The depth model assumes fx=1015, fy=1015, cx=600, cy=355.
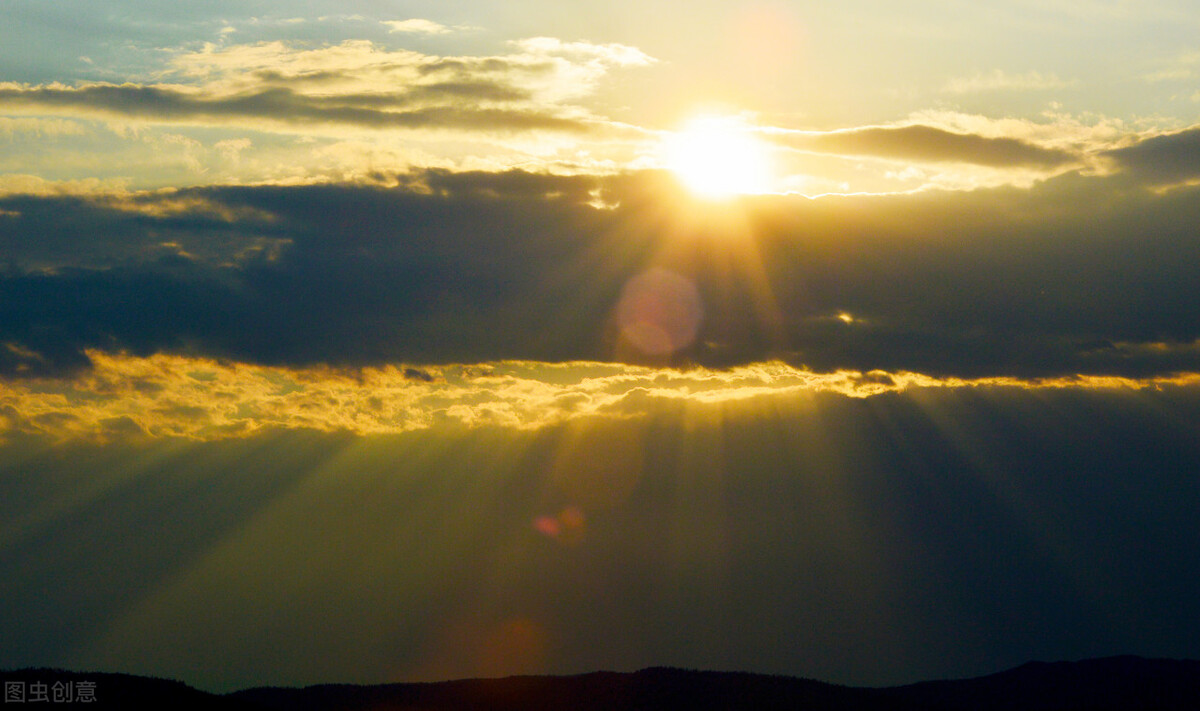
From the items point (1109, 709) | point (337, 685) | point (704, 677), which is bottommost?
point (1109, 709)

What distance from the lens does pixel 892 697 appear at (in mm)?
140750

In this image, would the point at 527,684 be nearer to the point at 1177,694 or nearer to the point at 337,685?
the point at 337,685

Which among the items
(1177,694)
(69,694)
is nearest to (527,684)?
(69,694)

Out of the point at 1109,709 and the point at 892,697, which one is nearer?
the point at 892,697

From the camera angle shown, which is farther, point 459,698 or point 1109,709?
point 1109,709

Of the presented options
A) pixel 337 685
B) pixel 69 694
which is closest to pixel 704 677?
pixel 337 685

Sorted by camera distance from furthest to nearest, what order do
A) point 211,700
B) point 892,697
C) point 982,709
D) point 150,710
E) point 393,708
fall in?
1. point 982,709
2. point 892,697
3. point 393,708
4. point 211,700
5. point 150,710

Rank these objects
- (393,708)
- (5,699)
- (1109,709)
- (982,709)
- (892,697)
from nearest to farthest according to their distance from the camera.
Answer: (5,699)
(393,708)
(892,697)
(1109,709)
(982,709)

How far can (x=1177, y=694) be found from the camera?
186 m

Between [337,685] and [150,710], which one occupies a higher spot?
[337,685]

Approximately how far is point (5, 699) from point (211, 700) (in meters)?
15.8

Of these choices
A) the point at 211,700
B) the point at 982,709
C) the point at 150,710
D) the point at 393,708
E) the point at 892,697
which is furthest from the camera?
the point at 982,709

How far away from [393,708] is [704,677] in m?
43.6

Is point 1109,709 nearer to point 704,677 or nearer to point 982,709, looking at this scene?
point 982,709
